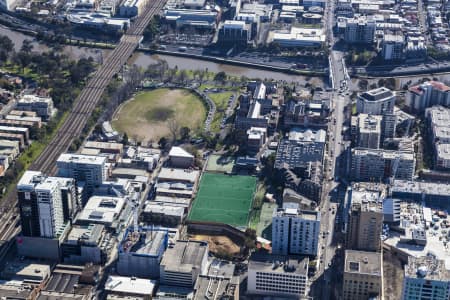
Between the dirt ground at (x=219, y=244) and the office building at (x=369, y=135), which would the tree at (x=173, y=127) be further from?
the office building at (x=369, y=135)

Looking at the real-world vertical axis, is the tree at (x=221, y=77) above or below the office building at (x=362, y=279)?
above

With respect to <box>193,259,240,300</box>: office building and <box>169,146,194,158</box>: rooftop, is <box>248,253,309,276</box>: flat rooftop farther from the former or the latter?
<box>169,146,194,158</box>: rooftop

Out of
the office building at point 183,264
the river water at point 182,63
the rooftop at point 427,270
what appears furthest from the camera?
the river water at point 182,63

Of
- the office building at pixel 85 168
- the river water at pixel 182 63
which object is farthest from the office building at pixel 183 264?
the river water at pixel 182 63

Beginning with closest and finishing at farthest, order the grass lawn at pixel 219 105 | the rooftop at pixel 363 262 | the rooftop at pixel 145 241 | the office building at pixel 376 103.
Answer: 1. the rooftop at pixel 363 262
2. the rooftop at pixel 145 241
3. the office building at pixel 376 103
4. the grass lawn at pixel 219 105

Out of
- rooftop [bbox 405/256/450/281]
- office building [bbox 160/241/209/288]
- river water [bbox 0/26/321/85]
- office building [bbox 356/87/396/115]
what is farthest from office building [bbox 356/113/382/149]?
rooftop [bbox 405/256/450/281]

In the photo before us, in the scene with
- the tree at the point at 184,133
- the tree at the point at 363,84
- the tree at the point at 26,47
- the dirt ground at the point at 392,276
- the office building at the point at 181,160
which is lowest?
the dirt ground at the point at 392,276

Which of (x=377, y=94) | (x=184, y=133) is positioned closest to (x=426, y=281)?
(x=184, y=133)

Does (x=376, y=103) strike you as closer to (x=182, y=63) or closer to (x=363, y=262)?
(x=182, y=63)

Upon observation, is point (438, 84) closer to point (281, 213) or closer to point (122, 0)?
point (281, 213)
